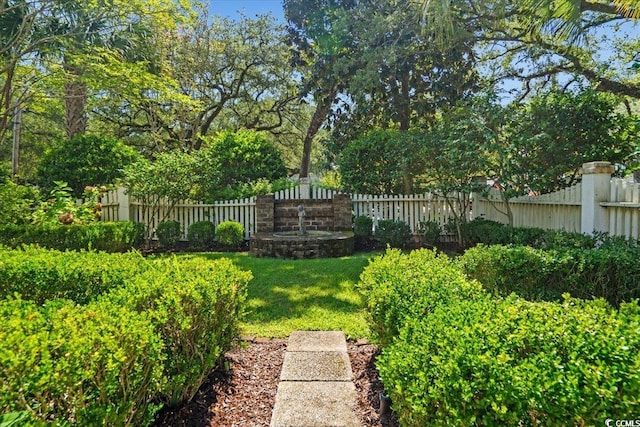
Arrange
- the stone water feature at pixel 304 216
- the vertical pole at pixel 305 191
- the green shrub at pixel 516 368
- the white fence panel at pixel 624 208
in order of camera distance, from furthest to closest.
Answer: the vertical pole at pixel 305 191, the stone water feature at pixel 304 216, the white fence panel at pixel 624 208, the green shrub at pixel 516 368

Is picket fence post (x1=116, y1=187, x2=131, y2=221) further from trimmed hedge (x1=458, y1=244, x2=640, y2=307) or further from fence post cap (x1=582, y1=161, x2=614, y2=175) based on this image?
fence post cap (x1=582, y1=161, x2=614, y2=175)

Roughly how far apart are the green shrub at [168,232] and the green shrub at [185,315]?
22.7ft

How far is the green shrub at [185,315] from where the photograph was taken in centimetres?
235

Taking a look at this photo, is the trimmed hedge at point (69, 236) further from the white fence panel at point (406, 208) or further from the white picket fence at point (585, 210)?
the white picket fence at point (585, 210)

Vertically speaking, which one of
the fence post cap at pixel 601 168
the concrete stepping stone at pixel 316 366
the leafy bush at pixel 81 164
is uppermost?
the leafy bush at pixel 81 164

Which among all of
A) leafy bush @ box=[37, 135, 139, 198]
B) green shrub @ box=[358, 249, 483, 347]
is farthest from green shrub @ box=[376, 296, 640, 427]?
leafy bush @ box=[37, 135, 139, 198]

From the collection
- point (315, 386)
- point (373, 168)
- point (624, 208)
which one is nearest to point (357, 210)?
point (373, 168)

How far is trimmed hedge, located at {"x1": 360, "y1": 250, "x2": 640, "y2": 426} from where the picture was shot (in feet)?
4.26

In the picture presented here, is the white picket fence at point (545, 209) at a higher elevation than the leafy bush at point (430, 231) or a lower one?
higher

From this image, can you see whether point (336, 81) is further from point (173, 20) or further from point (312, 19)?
point (173, 20)

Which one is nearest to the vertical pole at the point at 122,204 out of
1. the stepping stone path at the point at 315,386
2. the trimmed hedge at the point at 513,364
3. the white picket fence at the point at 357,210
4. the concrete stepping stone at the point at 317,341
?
the white picket fence at the point at 357,210

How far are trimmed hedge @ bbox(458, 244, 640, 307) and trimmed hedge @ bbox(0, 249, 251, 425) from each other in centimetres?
264

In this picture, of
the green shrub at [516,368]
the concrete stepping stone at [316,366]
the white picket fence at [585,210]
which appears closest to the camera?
the green shrub at [516,368]

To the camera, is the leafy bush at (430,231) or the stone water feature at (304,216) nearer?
the leafy bush at (430,231)
